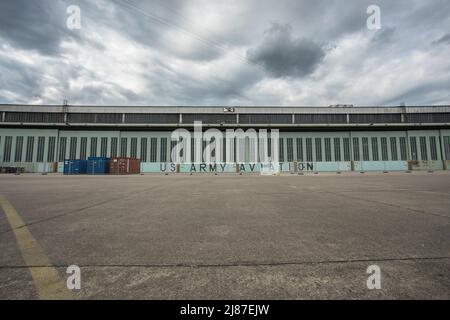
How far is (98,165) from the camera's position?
36094 mm

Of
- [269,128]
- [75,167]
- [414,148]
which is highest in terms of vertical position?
[269,128]

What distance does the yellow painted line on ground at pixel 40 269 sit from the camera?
164 centimetres

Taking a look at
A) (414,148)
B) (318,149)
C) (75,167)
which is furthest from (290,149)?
(75,167)

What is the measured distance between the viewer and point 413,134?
43781 millimetres

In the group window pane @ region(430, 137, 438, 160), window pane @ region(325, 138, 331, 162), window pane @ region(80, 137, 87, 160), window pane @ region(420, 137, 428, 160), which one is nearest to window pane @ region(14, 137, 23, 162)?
window pane @ region(80, 137, 87, 160)

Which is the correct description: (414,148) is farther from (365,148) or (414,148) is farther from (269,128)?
(269,128)

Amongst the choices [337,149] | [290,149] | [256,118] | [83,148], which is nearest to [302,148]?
[290,149]

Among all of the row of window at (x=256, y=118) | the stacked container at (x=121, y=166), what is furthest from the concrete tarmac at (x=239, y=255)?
the row of window at (x=256, y=118)

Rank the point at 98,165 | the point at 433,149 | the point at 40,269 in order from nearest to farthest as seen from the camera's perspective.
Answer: the point at 40,269, the point at 98,165, the point at 433,149

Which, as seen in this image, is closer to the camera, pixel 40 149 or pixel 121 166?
pixel 121 166

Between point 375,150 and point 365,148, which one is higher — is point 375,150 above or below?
below

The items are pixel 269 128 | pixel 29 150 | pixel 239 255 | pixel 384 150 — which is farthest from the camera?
pixel 269 128

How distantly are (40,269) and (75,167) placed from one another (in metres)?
42.6

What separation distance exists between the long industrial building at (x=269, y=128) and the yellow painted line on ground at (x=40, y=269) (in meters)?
39.7
